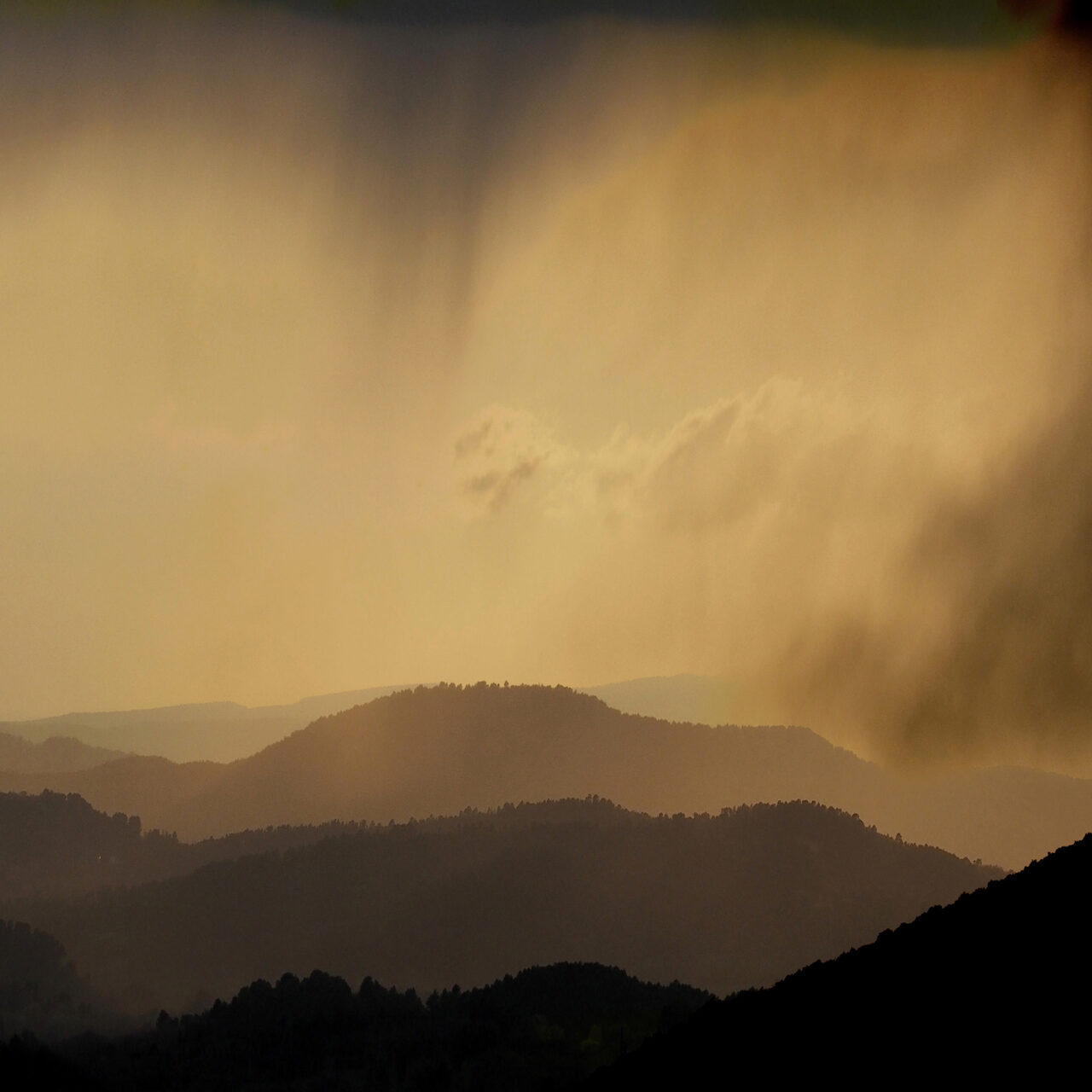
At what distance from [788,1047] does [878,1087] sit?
30.7 meters

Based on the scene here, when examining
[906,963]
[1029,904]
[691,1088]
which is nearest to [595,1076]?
[691,1088]

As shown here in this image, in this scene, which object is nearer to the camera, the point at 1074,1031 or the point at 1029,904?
the point at 1074,1031

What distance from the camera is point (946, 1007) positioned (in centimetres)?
11369

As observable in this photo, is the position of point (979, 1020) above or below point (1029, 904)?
below

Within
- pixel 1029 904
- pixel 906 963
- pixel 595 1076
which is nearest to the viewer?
pixel 1029 904

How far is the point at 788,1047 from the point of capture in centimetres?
13800

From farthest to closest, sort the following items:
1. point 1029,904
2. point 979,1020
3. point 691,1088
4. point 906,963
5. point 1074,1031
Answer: point 691,1088, point 906,963, point 1029,904, point 979,1020, point 1074,1031

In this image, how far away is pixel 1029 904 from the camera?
12156 cm

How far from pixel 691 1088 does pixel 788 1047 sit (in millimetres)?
17130

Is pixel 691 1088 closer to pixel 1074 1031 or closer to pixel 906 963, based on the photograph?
pixel 906 963

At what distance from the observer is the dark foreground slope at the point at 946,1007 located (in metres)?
97.8

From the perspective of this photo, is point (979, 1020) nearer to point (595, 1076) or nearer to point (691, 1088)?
point (691, 1088)

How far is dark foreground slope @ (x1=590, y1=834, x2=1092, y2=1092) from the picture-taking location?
97750 mm

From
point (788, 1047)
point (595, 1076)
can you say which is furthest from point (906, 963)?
point (595, 1076)
